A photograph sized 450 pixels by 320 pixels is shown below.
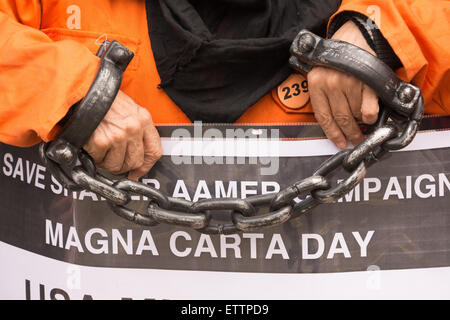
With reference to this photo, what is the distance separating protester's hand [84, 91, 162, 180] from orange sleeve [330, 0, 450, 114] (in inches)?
19.9

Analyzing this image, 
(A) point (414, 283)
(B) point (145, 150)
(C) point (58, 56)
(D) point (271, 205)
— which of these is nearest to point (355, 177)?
(D) point (271, 205)

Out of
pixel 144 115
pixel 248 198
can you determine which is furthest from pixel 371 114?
pixel 144 115

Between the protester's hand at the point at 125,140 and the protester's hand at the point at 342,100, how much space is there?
37 cm

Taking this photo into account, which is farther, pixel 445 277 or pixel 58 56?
pixel 445 277

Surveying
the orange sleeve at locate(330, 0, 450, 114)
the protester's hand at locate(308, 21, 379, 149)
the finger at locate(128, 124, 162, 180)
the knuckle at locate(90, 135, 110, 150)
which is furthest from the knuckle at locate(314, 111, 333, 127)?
the knuckle at locate(90, 135, 110, 150)

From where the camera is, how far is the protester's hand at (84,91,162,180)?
44.9 inches

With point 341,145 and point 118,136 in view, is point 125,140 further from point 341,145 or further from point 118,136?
point 341,145

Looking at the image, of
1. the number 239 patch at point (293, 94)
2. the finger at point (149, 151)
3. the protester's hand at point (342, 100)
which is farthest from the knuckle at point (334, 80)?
the finger at point (149, 151)

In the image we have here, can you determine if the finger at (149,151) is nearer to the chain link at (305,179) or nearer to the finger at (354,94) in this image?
the chain link at (305,179)

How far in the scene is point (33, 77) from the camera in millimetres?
1111

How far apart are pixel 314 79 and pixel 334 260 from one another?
0.43 metres

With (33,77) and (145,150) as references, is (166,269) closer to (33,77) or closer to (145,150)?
(145,150)

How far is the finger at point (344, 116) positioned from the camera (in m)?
1.13

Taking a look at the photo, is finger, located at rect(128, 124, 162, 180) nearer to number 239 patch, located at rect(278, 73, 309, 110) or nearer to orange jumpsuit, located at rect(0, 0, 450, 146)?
orange jumpsuit, located at rect(0, 0, 450, 146)
